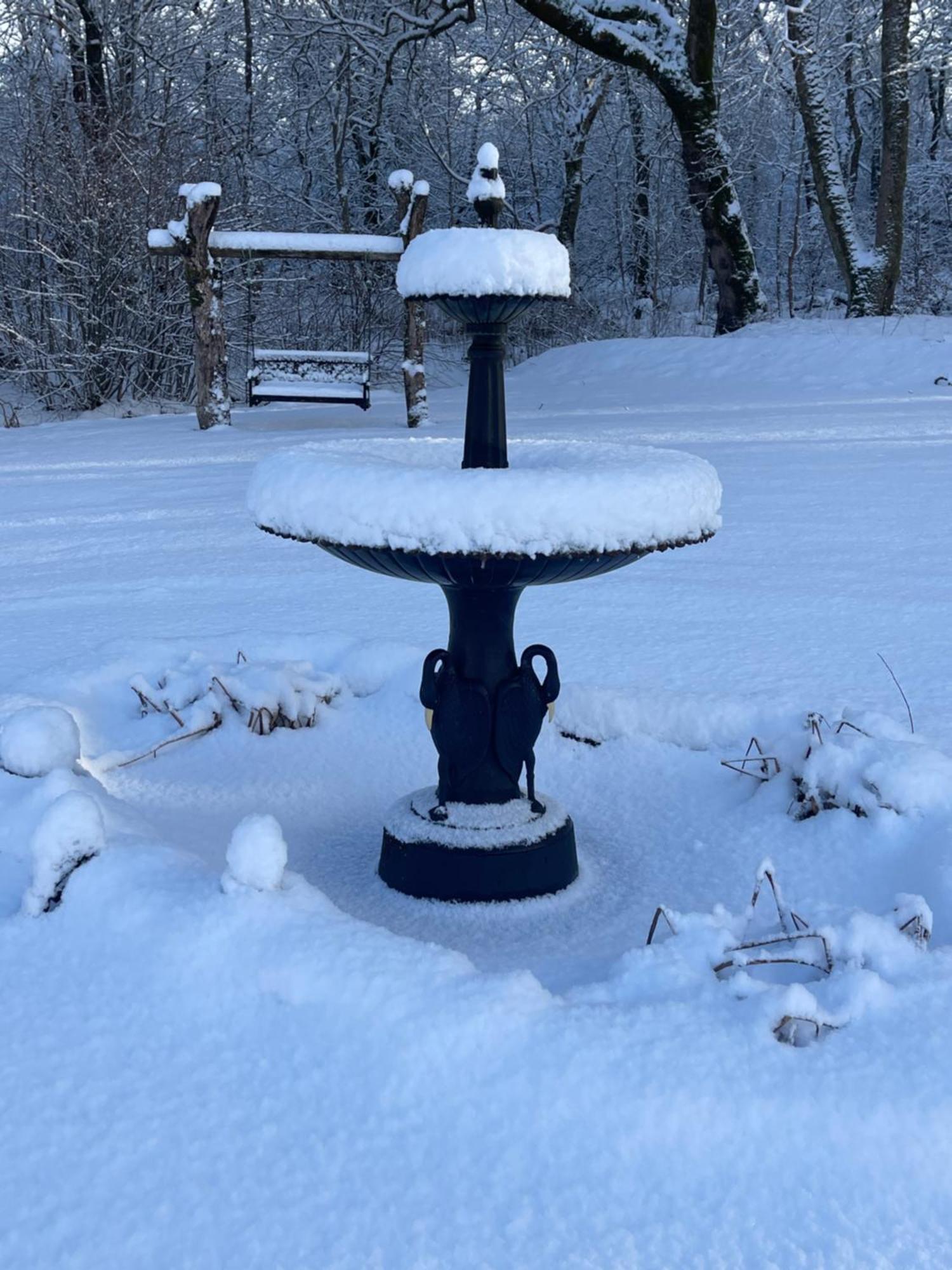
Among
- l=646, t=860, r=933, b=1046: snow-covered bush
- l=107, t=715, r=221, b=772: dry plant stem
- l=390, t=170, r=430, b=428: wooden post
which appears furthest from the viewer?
l=390, t=170, r=430, b=428: wooden post

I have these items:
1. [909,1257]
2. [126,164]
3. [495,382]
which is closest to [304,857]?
[495,382]

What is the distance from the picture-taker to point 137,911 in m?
2.01

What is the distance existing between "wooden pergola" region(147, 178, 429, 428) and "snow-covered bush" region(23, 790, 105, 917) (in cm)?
670

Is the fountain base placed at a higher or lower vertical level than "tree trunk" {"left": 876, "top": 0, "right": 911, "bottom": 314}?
lower

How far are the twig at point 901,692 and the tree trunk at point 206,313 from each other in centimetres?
617

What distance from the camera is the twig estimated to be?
2.93 m

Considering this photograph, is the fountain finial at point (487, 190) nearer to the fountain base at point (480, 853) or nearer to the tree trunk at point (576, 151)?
the fountain base at point (480, 853)

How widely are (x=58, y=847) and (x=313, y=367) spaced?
8002mm

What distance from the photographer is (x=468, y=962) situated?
1.88 m

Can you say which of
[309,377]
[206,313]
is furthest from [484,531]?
[309,377]

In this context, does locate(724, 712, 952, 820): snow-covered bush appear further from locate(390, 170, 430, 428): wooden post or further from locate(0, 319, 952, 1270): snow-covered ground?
locate(390, 170, 430, 428): wooden post

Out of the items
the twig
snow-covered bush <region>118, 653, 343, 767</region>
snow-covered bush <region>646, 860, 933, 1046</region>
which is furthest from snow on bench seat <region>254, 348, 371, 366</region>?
snow-covered bush <region>646, 860, 933, 1046</region>

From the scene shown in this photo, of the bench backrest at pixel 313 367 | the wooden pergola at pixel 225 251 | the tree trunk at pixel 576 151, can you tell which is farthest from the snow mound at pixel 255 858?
the tree trunk at pixel 576 151

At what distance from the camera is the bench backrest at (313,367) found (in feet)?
31.4
